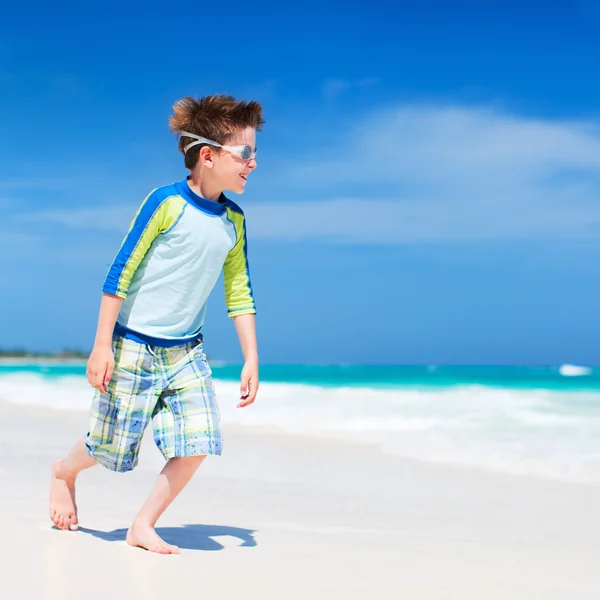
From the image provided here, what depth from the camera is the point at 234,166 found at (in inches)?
125

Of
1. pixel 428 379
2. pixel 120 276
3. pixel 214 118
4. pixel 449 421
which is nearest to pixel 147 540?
pixel 120 276

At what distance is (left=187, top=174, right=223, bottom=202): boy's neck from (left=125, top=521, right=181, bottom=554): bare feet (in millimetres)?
1217

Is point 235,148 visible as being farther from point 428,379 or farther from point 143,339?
point 428,379

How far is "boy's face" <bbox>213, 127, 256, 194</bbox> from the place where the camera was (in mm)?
3176

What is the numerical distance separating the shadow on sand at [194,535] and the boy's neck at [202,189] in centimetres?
129

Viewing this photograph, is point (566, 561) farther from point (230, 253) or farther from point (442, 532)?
point (230, 253)

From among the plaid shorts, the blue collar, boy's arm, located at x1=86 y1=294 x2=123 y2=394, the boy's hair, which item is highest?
the boy's hair

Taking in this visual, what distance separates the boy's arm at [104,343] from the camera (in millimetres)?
3037

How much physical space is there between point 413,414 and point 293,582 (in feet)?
24.8

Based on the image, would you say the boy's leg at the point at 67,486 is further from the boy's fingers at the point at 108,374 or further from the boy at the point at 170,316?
the boy's fingers at the point at 108,374

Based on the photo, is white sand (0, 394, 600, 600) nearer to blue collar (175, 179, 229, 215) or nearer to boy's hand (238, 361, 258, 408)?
boy's hand (238, 361, 258, 408)

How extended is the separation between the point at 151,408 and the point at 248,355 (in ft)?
1.45

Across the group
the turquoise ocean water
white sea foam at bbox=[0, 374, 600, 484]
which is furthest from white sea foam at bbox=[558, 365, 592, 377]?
white sea foam at bbox=[0, 374, 600, 484]

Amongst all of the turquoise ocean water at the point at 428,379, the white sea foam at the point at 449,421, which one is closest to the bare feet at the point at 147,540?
the white sea foam at the point at 449,421
